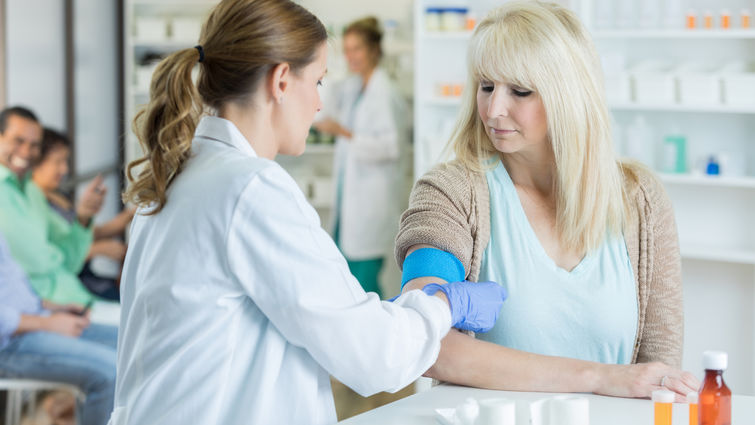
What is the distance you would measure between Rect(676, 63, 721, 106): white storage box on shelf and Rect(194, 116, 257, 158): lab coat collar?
2.39 metres

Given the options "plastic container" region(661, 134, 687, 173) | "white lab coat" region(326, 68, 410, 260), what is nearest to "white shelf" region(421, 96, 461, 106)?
"white lab coat" region(326, 68, 410, 260)

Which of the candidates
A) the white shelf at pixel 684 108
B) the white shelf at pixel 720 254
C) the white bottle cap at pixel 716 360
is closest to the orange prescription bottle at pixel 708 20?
the white shelf at pixel 684 108

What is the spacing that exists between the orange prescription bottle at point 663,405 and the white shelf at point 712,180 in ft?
7.36

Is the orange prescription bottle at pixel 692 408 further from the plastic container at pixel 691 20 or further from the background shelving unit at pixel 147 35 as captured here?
the background shelving unit at pixel 147 35

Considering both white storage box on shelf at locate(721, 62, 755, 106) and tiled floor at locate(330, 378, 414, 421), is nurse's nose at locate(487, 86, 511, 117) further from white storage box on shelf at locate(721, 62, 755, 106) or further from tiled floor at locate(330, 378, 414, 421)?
tiled floor at locate(330, 378, 414, 421)

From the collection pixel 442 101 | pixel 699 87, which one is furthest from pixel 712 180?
pixel 442 101

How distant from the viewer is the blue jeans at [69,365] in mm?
2611

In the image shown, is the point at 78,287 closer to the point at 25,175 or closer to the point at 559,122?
the point at 25,175

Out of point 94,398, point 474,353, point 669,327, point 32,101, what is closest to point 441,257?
point 474,353

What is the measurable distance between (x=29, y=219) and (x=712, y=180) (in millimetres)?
2427

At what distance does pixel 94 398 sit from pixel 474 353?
1.63 m

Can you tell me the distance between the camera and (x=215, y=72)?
4.20ft

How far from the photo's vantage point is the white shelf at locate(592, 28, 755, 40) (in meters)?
3.14

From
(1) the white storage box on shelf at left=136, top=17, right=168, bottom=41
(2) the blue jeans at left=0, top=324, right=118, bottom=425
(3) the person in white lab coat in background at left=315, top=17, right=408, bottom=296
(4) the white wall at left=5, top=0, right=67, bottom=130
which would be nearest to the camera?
(2) the blue jeans at left=0, top=324, right=118, bottom=425
